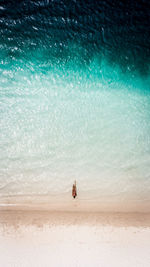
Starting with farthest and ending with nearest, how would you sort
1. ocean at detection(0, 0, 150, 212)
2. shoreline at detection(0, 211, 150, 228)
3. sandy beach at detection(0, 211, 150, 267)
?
ocean at detection(0, 0, 150, 212)
shoreline at detection(0, 211, 150, 228)
sandy beach at detection(0, 211, 150, 267)

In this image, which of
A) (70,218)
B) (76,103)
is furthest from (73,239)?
(76,103)

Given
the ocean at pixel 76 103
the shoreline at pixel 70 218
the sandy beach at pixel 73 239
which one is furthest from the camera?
the ocean at pixel 76 103

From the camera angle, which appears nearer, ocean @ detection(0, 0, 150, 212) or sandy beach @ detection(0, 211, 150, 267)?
sandy beach @ detection(0, 211, 150, 267)

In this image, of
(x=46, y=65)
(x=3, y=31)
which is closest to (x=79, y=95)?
(x=46, y=65)

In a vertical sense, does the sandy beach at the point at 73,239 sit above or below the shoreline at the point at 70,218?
below

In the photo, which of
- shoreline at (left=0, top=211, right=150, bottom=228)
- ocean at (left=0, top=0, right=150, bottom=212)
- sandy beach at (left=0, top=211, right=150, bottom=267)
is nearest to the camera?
sandy beach at (left=0, top=211, right=150, bottom=267)

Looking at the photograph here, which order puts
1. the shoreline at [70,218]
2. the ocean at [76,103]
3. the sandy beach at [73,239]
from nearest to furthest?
the sandy beach at [73,239] → the shoreline at [70,218] → the ocean at [76,103]

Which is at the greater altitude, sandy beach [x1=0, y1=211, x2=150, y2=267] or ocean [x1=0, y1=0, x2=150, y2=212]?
ocean [x1=0, y1=0, x2=150, y2=212]

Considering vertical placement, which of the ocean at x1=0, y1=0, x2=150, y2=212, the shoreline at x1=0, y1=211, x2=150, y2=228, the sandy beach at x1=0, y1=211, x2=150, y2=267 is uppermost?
the ocean at x1=0, y1=0, x2=150, y2=212
